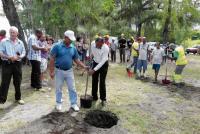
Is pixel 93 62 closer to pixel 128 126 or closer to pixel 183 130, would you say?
pixel 128 126

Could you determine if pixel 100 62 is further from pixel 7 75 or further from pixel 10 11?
pixel 10 11

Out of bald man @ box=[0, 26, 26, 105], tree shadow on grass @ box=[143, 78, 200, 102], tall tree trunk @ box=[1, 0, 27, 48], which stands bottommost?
tree shadow on grass @ box=[143, 78, 200, 102]

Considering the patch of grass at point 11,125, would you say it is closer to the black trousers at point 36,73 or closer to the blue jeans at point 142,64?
the black trousers at point 36,73

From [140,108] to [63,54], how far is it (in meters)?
3.09

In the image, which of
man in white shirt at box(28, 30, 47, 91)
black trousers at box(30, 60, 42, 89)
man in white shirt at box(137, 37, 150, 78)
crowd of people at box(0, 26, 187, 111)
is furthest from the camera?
man in white shirt at box(137, 37, 150, 78)

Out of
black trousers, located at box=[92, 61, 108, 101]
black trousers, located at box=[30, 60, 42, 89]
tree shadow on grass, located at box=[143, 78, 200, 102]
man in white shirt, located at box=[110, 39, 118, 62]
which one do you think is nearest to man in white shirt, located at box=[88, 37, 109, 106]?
black trousers, located at box=[92, 61, 108, 101]

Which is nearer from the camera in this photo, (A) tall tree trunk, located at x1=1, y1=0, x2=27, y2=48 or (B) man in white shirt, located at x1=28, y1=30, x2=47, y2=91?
(B) man in white shirt, located at x1=28, y1=30, x2=47, y2=91

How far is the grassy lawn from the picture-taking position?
8.79 m

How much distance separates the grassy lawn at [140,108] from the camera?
8.79m

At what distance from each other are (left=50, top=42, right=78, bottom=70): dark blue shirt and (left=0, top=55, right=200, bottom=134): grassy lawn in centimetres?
129

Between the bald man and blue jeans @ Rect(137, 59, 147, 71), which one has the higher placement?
the bald man

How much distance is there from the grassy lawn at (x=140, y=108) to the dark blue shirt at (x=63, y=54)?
1291 mm

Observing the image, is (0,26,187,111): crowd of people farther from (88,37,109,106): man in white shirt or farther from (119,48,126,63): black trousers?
(119,48,126,63): black trousers

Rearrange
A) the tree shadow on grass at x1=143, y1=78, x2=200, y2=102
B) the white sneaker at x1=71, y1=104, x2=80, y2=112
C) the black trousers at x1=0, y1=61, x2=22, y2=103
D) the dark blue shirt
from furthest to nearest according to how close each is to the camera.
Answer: the tree shadow on grass at x1=143, y1=78, x2=200, y2=102
the black trousers at x1=0, y1=61, x2=22, y2=103
the white sneaker at x1=71, y1=104, x2=80, y2=112
the dark blue shirt
